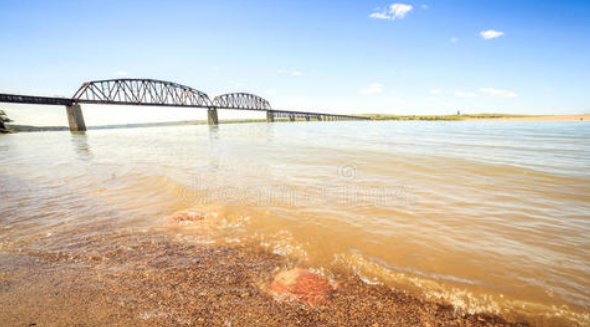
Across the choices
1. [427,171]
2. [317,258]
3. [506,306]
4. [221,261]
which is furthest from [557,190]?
[221,261]

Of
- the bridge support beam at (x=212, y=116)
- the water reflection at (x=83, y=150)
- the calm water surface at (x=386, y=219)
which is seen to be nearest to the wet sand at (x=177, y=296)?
the calm water surface at (x=386, y=219)

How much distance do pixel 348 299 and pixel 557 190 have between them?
7.24 metres

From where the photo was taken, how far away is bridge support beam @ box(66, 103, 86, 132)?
5678 cm

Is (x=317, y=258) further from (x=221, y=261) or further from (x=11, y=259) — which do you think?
(x=11, y=259)

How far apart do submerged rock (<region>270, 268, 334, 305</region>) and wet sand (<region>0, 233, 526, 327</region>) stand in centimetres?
8

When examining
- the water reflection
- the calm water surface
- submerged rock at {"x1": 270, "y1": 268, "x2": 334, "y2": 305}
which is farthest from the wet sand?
the water reflection

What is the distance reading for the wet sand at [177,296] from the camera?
1971 mm

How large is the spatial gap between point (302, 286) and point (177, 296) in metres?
1.26

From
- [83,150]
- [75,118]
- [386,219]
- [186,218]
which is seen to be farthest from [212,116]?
[386,219]

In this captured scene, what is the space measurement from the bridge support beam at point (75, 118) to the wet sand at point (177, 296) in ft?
246

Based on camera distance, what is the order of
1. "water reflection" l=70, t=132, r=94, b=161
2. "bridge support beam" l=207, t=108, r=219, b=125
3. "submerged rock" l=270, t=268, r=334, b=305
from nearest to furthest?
"submerged rock" l=270, t=268, r=334, b=305
"water reflection" l=70, t=132, r=94, b=161
"bridge support beam" l=207, t=108, r=219, b=125

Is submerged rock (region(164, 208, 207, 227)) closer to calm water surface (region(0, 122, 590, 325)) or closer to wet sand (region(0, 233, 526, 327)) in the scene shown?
calm water surface (region(0, 122, 590, 325))

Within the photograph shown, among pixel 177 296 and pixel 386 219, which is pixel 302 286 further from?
pixel 386 219

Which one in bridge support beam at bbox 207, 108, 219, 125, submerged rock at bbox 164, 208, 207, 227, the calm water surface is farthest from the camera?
bridge support beam at bbox 207, 108, 219, 125
